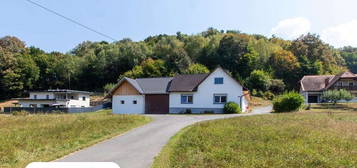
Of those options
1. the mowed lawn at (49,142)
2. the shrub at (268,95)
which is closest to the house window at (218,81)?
the mowed lawn at (49,142)

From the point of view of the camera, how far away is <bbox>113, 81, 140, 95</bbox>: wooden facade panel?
107ft

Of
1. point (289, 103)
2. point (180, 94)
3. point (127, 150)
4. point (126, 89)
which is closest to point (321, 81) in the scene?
point (289, 103)

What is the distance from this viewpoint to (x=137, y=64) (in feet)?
224

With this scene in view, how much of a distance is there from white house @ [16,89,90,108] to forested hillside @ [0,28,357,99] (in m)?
13.7

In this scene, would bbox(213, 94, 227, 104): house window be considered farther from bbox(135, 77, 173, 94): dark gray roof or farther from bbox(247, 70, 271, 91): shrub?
bbox(247, 70, 271, 91): shrub

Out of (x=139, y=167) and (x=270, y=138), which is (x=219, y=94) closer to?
(x=270, y=138)

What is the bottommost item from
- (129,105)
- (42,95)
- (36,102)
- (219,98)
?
(129,105)

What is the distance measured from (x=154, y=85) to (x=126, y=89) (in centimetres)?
355

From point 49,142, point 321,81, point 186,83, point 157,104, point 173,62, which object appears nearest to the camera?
point 49,142

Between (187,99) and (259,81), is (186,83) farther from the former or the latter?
(259,81)

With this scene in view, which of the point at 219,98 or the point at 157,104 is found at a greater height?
the point at 219,98

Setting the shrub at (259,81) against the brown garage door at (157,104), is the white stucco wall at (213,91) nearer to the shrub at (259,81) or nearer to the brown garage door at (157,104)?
the brown garage door at (157,104)

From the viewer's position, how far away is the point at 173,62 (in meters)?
62.0

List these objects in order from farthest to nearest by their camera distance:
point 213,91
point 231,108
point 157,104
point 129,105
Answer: point 129,105, point 157,104, point 213,91, point 231,108
